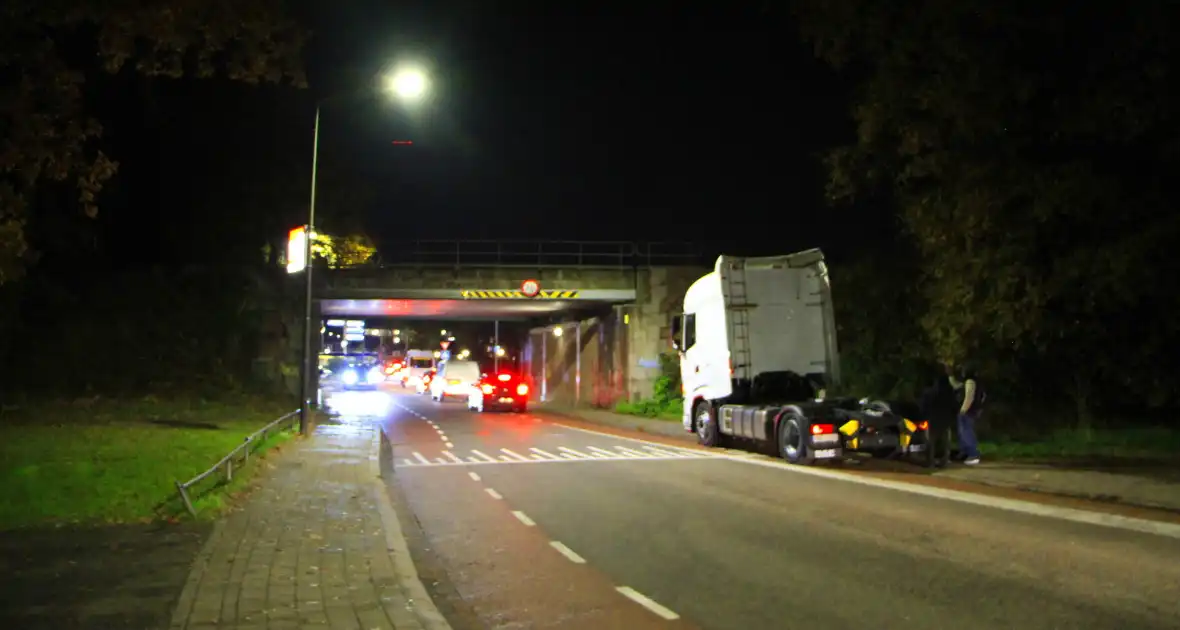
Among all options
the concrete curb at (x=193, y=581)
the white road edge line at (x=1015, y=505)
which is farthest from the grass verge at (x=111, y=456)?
the white road edge line at (x=1015, y=505)

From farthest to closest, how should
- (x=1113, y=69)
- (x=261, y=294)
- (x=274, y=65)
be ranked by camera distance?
(x=261, y=294) < (x=1113, y=69) < (x=274, y=65)

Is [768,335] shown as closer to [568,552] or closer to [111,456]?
[568,552]

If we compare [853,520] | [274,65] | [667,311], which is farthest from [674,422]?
[274,65]

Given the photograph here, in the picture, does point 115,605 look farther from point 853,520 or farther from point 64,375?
point 64,375

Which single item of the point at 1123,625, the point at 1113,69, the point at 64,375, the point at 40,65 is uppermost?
the point at 1113,69

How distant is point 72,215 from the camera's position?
1222 inches

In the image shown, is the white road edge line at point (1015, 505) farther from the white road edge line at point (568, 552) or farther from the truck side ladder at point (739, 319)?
the white road edge line at point (568, 552)

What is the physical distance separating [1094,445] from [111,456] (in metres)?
17.3

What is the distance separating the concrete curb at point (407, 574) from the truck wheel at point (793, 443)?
7669mm

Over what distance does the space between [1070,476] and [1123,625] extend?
8913mm

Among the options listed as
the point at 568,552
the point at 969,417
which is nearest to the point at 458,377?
the point at 969,417

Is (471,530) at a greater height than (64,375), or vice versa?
(64,375)

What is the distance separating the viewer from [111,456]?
16.0 m

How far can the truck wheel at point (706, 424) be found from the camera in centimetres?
2189
